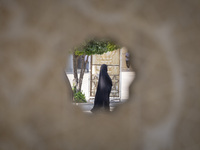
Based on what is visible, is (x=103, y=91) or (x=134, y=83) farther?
(x=103, y=91)

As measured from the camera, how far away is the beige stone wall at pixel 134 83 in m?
0.59

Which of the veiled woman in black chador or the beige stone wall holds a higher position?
the beige stone wall

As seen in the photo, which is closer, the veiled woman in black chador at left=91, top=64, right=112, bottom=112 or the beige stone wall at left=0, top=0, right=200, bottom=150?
the beige stone wall at left=0, top=0, right=200, bottom=150

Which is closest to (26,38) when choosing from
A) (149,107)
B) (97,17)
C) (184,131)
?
(97,17)

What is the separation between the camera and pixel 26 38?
0.59 m

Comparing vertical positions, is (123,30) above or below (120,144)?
above

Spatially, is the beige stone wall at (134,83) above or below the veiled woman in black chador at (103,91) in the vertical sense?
above

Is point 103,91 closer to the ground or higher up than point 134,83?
closer to the ground

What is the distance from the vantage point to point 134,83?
70 centimetres

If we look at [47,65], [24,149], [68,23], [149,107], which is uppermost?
[68,23]

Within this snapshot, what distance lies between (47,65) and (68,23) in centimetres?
12

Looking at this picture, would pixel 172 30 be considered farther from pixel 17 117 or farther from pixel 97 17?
pixel 17 117

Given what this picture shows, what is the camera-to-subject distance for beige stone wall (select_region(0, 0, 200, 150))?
595 millimetres

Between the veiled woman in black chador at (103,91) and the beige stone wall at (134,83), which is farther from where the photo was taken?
the veiled woman in black chador at (103,91)
